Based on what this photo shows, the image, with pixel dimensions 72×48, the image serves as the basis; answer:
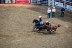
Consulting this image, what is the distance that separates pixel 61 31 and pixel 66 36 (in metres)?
2.31

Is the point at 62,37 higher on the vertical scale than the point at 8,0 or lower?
lower

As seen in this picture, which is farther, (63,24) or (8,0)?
(8,0)

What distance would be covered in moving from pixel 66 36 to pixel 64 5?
20.0 metres

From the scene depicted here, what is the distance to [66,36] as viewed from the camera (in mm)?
18812

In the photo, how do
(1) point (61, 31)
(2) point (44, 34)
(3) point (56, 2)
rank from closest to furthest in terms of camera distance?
(2) point (44, 34) < (1) point (61, 31) < (3) point (56, 2)

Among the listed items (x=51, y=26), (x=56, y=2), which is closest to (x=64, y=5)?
(x=56, y=2)

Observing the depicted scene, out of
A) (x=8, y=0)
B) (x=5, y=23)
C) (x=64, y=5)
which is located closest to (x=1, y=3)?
(x=8, y=0)

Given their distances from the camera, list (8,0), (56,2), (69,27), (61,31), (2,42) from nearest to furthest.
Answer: (2,42) < (61,31) < (69,27) < (56,2) < (8,0)

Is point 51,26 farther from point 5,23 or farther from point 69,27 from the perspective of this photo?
point 5,23

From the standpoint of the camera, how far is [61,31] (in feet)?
69.2

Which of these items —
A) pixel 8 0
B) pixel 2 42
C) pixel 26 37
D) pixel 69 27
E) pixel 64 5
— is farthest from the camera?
pixel 8 0

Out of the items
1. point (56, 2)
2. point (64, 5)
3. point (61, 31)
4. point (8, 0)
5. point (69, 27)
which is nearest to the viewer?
point (61, 31)

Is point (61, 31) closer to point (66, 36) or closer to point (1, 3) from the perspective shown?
point (66, 36)

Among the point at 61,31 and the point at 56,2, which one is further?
the point at 56,2
